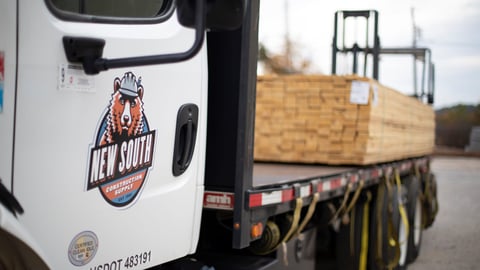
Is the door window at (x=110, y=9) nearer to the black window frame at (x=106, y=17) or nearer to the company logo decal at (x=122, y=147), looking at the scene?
the black window frame at (x=106, y=17)

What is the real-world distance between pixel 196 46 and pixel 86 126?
593mm

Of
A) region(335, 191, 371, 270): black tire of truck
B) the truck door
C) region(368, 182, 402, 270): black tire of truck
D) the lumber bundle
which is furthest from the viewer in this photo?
region(368, 182, 402, 270): black tire of truck

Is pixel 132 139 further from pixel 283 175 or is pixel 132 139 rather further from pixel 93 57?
pixel 283 175

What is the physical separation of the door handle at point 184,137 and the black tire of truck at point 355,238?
350cm

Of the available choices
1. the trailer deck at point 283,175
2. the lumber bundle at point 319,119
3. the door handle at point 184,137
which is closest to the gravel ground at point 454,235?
the lumber bundle at point 319,119

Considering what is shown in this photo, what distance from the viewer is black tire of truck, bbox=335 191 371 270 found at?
239 inches

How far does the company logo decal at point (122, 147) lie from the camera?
2.37 meters

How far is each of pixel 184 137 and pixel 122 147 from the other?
0.41 m

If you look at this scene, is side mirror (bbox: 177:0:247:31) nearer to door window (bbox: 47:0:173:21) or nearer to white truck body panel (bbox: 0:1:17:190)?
door window (bbox: 47:0:173:21)

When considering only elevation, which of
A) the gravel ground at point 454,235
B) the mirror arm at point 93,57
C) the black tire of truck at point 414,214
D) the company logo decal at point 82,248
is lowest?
the gravel ground at point 454,235

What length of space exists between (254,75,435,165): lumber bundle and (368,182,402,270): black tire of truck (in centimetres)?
51

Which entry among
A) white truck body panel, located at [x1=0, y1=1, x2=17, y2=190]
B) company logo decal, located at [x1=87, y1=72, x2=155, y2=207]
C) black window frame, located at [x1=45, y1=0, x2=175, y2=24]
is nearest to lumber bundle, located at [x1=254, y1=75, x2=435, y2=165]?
black window frame, located at [x1=45, y1=0, x2=175, y2=24]

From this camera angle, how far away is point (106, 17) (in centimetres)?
241

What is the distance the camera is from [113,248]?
248cm
